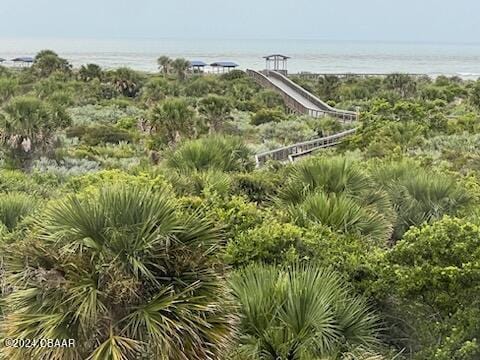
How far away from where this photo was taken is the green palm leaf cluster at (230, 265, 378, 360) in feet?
19.6

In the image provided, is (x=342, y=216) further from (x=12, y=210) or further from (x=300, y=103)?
(x=300, y=103)

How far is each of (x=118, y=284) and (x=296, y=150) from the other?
21.4 metres

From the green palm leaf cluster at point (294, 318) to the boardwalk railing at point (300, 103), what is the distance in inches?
1335

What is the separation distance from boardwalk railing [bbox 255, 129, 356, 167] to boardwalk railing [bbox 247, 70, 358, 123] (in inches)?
403

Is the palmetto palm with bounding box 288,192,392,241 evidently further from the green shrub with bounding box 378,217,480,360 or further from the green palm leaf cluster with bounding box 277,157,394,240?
the green shrub with bounding box 378,217,480,360

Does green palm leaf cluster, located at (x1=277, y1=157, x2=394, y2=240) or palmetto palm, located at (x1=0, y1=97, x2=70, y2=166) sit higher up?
green palm leaf cluster, located at (x1=277, y1=157, x2=394, y2=240)

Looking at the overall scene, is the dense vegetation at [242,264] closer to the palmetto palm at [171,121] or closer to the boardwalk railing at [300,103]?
the palmetto palm at [171,121]

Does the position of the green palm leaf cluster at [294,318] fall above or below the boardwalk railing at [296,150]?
above

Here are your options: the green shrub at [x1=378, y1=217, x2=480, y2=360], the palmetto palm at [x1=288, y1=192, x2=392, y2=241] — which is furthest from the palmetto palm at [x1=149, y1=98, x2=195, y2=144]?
the green shrub at [x1=378, y1=217, x2=480, y2=360]

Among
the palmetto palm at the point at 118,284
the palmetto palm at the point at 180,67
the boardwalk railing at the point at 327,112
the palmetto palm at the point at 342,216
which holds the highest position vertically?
the palmetto palm at the point at 118,284

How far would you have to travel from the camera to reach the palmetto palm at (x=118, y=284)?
5051 mm

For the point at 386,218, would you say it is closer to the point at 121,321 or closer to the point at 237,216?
the point at 237,216

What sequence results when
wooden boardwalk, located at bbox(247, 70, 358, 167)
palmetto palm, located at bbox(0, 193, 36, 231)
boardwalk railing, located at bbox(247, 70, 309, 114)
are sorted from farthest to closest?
boardwalk railing, located at bbox(247, 70, 309, 114) < wooden boardwalk, located at bbox(247, 70, 358, 167) < palmetto palm, located at bbox(0, 193, 36, 231)

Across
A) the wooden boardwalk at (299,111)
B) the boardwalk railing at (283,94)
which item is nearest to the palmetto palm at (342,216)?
the wooden boardwalk at (299,111)
